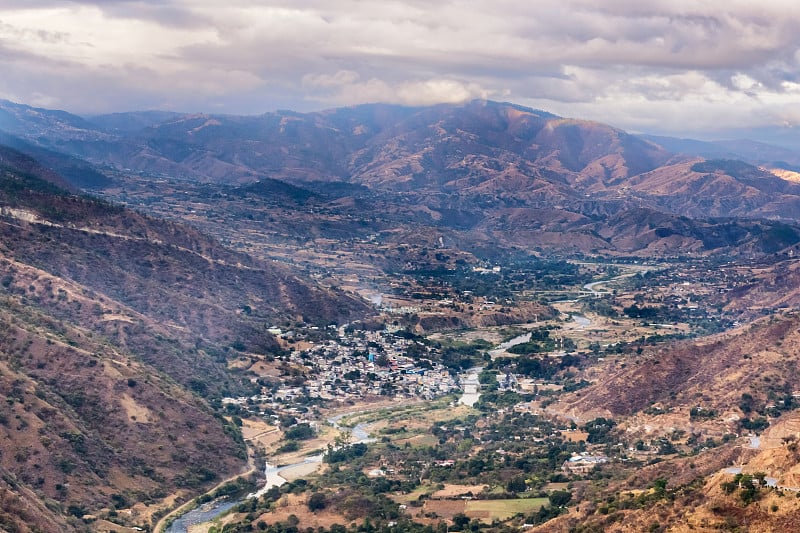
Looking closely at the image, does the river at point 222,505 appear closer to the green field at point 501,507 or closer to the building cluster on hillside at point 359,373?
the green field at point 501,507

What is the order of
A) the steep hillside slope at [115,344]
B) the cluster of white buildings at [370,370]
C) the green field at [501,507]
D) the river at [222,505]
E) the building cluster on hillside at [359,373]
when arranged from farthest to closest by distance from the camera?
the cluster of white buildings at [370,370]
the building cluster on hillside at [359,373]
the steep hillside slope at [115,344]
the river at [222,505]
the green field at [501,507]

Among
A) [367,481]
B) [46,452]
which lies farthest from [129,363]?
[367,481]

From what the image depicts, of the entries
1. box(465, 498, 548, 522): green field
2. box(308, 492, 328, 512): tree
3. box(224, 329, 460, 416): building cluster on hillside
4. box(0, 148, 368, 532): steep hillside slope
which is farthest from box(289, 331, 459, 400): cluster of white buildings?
box(465, 498, 548, 522): green field

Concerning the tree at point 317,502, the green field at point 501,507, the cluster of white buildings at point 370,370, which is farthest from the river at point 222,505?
the cluster of white buildings at point 370,370

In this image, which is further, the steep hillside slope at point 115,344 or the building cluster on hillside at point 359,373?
the building cluster on hillside at point 359,373

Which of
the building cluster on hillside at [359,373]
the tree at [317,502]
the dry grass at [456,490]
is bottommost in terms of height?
the building cluster on hillside at [359,373]

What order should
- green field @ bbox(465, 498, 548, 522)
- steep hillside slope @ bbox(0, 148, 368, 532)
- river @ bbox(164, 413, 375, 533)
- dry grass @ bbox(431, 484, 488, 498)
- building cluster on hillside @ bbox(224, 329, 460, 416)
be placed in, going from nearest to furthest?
green field @ bbox(465, 498, 548, 522)
river @ bbox(164, 413, 375, 533)
dry grass @ bbox(431, 484, 488, 498)
steep hillside slope @ bbox(0, 148, 368, 532)
building cluster on hillside @ bbox(224, 329, 460, 416)

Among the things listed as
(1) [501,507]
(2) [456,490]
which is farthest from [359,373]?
(1) [501,507]

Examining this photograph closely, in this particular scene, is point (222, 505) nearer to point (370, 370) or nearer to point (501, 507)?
point (501, 507)

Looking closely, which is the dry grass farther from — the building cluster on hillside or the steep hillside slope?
the building cluster on hillside

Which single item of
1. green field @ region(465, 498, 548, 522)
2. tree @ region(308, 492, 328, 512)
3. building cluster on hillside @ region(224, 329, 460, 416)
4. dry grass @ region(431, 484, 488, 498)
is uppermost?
green field @ region(465, 498, 548, 522)

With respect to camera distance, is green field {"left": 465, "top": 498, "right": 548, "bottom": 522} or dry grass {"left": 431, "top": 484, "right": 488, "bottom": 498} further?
dry grass {"left": 431, "top": 484, "right": 488, "bottom": 498}

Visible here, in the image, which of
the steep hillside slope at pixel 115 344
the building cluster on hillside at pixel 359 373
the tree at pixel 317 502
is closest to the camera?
the tree at pixel 317 502
